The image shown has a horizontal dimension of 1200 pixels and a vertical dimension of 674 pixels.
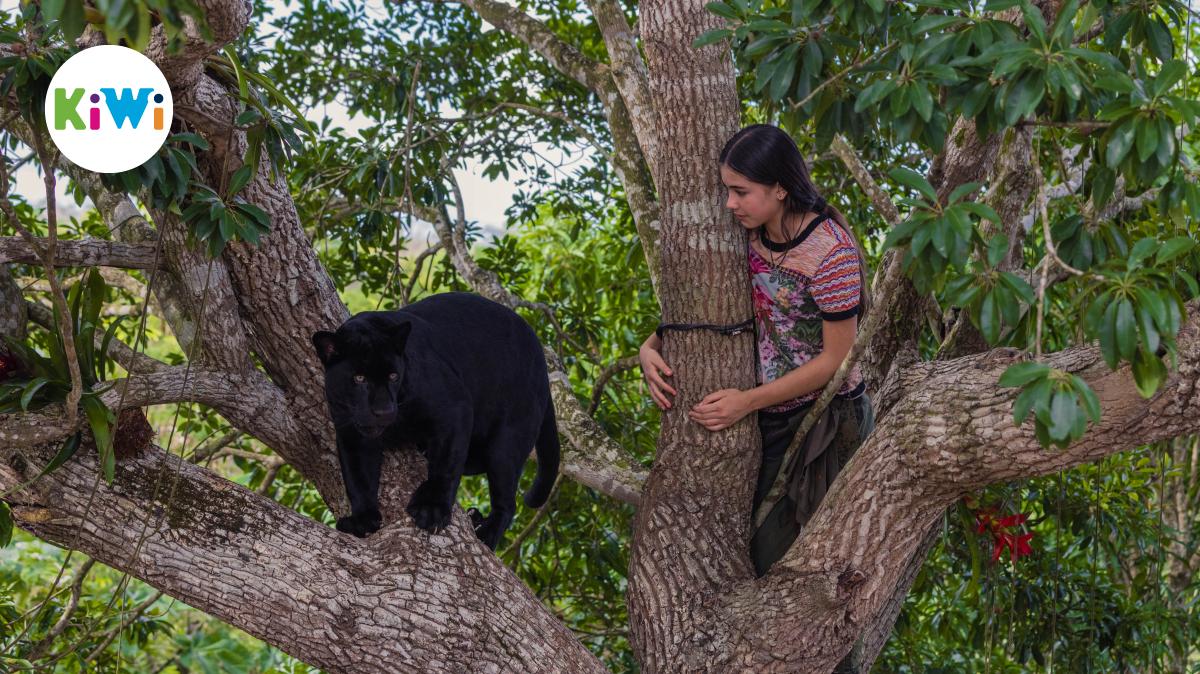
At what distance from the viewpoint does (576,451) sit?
126 inches

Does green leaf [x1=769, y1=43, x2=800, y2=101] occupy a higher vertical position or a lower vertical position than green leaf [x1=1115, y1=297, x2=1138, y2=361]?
higher

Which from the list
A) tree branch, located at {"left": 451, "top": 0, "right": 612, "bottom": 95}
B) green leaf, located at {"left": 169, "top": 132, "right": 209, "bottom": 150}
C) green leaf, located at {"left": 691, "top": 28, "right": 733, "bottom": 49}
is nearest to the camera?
green leaf, located at {"left": 691, "top": 28, "right": 733, "bottom": 49}

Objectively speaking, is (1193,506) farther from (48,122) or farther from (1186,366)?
(48,122)

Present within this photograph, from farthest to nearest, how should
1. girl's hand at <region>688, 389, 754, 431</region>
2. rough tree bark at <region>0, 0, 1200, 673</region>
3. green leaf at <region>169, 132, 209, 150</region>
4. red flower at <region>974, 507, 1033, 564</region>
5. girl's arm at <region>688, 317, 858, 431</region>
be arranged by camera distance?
red flower at <region>974, 507, 1033, 564</region> → girl's hand at <region>688, 389, 754, 431</region> → girl's arm at <region>688, 317, 858, 431</region> → rough tree bark at <region>0, 0, 1200, 673</region> → green leaf at <region>169, 132, 209, 150</region>

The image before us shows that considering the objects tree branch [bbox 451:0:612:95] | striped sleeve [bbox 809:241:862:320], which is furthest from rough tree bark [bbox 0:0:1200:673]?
tree branch [bbox 451:0:612:95]

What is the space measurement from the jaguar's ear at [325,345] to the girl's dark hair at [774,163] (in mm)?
941

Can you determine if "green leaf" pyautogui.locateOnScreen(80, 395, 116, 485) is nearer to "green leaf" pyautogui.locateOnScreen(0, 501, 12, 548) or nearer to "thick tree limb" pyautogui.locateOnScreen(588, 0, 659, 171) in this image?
"green leaf" pyautogui.locateOnScreen(0, 501, 12, 548)

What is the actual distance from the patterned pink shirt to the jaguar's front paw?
37.8 inches

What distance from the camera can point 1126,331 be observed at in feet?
4.91

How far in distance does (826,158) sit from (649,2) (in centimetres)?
171

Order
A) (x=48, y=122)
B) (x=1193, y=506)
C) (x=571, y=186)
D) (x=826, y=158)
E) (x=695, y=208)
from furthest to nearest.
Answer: (x=1193, y=506)
(x=571, y=186)
(x=826, y=158)
(x=695, y=208)
(x=48, y=122)

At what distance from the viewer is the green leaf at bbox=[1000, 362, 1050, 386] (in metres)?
1.51

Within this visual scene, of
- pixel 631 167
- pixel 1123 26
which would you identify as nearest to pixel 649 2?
pixel 631 167

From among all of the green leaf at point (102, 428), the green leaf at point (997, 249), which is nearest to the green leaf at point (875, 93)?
the green leaf at point (997, 249)
